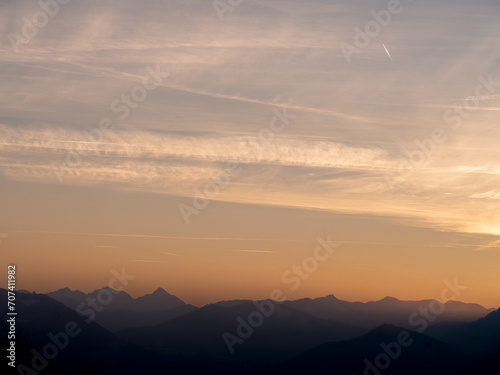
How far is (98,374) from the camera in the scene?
64.8m

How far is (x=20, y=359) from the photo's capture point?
5784cm

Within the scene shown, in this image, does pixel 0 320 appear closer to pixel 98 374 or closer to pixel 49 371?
pixel 49 371

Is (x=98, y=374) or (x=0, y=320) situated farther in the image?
(x=98, y=374)

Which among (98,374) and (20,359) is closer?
(20,359)

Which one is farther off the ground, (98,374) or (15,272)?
(15,272)

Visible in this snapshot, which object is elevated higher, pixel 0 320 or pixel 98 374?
pixel 0 320

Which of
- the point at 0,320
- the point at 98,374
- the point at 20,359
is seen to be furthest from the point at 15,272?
the point at 98,374

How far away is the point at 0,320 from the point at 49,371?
7410mm

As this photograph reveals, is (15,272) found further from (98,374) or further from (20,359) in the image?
(98,374)

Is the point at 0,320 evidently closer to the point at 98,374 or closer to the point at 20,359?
the point at 20,359

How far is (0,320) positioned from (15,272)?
5.89 meters

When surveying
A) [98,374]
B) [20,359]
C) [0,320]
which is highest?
[0,320]

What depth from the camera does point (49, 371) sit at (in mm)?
60438

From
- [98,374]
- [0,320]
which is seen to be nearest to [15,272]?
[0,320]
